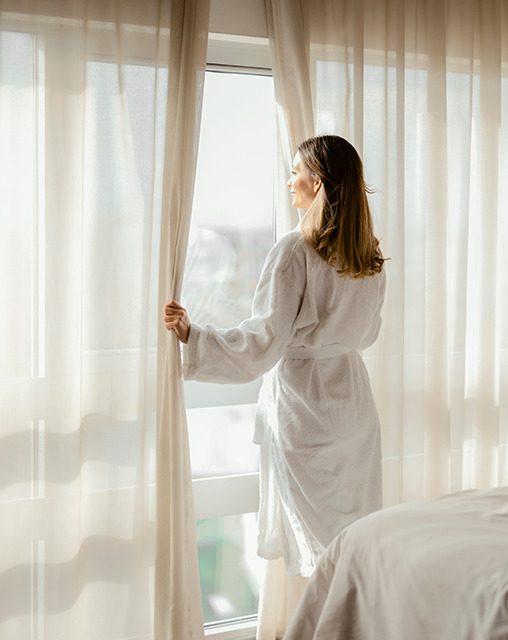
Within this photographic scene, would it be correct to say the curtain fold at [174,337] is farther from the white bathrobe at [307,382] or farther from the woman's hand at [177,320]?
the white bathrobe at [307,382]

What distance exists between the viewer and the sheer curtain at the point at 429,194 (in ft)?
9.53

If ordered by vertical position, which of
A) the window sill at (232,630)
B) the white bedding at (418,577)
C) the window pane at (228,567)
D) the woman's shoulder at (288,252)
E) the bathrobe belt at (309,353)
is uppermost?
the woman's shoulder at (288,252)

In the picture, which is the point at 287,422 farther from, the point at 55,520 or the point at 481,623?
the point at 481,623

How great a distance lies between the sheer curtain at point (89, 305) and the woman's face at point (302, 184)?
0.34m

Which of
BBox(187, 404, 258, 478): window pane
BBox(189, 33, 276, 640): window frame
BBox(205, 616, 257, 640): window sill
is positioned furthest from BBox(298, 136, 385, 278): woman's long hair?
BBox(205, 616, 257, 640): window sill

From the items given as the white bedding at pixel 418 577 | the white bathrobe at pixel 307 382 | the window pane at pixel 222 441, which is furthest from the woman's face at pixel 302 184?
the white bedding at pixel 418 577

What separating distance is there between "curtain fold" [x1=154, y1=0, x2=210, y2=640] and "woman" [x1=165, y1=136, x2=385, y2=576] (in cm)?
17

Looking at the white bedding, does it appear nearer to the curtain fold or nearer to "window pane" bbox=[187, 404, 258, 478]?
the curtain fold

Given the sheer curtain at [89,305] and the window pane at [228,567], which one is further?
the window pane at [228,567]

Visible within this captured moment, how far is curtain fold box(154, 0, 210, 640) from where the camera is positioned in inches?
104

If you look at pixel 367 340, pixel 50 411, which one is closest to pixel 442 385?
pixel 367 340

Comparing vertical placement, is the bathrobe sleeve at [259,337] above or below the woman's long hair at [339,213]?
below

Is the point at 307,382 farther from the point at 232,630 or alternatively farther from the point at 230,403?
the point at 232,630

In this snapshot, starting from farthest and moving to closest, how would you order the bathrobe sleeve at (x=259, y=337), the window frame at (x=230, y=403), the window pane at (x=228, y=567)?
the window pane at (x=228, y=567) → the window frame at (x=230, y=403) → the bathrobe sleeve at (x=259, y=337)
